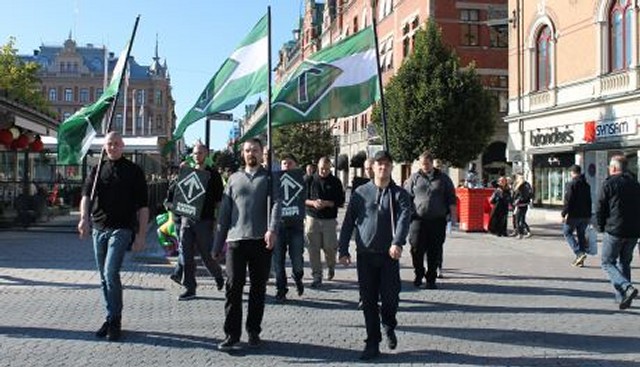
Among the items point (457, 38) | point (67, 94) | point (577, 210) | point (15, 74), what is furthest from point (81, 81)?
point (577, 210)

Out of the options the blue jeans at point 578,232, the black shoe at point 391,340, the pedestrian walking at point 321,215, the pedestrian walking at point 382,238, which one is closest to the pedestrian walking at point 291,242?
the pedestrian walking at point 321,215

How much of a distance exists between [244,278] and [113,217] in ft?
4.96

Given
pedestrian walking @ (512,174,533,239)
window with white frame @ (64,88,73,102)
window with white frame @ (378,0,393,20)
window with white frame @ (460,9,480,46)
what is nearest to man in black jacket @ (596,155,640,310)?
pedestrian walking @ (512,174,533,239)

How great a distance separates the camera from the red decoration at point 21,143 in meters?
19.6

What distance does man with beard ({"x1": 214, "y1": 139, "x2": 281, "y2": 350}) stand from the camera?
281 inches

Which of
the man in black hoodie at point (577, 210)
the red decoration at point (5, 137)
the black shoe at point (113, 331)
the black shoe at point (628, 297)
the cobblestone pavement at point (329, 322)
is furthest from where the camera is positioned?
the red decoration at point (5, 137)

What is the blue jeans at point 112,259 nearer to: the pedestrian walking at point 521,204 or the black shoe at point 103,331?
the black shoe at point 103,331

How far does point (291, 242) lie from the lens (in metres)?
10.3

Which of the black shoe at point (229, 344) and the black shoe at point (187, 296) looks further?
the black shoe at point (187, 296)

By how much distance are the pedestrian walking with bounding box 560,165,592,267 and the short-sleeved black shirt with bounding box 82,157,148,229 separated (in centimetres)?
933

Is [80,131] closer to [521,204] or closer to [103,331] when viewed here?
[103,331]

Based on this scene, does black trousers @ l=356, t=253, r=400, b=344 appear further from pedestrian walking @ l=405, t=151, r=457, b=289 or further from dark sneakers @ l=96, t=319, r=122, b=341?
pedestrian walking @ l=405, t=151, r=457, b=289

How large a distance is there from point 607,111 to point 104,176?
22.0 meters

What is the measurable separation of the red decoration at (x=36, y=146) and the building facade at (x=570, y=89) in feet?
60.4
